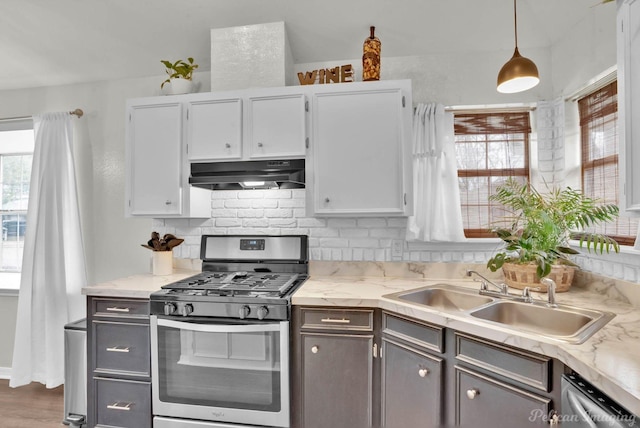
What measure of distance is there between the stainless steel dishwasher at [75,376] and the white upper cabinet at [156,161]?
0.87m

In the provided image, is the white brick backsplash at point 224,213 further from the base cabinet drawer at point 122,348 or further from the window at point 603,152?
the window at point 603,152

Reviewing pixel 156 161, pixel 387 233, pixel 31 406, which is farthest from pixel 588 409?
pixel 31 406

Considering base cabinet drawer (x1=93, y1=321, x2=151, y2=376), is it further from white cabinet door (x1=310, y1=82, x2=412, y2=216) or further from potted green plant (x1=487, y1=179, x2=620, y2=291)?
potted green plant (x1=487, y1=179, x2=620, y2=291)

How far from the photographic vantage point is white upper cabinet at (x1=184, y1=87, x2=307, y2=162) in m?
2.35

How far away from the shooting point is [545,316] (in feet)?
5.61

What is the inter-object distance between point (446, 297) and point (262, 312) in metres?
1.12

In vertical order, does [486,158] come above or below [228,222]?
above

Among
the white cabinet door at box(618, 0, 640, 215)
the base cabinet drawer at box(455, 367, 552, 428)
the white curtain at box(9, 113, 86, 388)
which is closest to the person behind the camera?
the white cabinet door at box(618, 0, 640, 215)

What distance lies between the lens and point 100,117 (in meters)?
3.09

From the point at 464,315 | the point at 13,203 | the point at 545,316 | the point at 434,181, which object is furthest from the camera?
the point at 13,203

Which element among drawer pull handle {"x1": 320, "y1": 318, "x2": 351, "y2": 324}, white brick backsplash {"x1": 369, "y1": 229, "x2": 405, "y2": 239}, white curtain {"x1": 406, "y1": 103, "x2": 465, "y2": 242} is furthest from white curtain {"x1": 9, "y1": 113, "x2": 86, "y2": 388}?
white curtain {"x1": 406, "y1": 103, "x2": 465, "y2": 242}

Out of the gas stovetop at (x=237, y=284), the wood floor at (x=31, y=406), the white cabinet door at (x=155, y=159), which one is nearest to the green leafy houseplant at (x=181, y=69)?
the white cabinet door at (x=155, y=159)

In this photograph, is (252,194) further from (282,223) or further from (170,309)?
(170,309)

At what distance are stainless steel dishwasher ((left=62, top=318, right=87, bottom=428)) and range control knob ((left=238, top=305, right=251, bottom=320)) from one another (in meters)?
1.17
